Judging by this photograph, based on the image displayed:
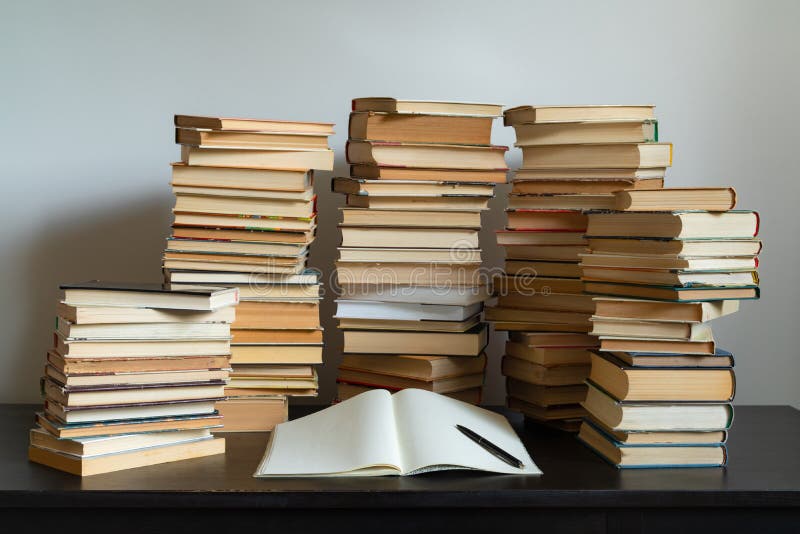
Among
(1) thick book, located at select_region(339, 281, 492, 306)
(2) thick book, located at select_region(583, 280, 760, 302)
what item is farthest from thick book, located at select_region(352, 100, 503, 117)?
(2) thick book, located at select_region(583, 280, 760, 302)

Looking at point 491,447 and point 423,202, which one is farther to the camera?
point 423,202

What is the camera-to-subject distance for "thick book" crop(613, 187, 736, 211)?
1270 mm

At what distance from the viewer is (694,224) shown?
4.15ft

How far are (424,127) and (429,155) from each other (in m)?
0.05

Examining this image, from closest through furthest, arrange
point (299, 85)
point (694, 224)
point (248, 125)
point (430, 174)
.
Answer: point (694, 224) → point (248, 125) → point (430, 174) → point (299, 85)

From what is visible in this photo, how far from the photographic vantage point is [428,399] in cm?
143

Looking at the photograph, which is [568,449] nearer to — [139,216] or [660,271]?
[660,271]

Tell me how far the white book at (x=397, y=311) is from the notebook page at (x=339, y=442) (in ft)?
0.55

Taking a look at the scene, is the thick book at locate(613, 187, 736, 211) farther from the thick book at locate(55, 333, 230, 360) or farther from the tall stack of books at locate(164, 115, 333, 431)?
the thick book at locate(55, 333, 230, 360)

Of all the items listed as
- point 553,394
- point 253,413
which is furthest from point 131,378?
point 553,394

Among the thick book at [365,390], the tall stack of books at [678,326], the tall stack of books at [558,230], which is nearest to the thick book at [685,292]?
the tall stack of books at [678,326]

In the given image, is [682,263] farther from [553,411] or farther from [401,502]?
[401,502]

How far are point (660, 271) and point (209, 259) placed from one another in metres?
0.79

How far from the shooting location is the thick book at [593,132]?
154 cm
